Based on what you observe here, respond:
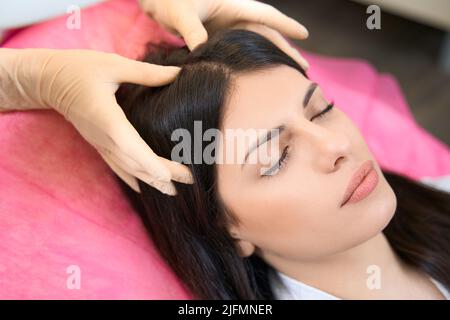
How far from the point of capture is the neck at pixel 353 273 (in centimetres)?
Result: 102

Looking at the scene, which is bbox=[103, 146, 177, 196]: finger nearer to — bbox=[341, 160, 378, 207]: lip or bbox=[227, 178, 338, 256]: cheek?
bbox=[227, 178, 338, 256]: cheek

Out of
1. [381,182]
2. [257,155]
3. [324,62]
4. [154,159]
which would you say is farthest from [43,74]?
[324,62]

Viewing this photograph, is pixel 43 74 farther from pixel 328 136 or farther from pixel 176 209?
pixel 328 136

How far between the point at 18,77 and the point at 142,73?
224mm

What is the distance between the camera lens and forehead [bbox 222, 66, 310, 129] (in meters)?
0.88

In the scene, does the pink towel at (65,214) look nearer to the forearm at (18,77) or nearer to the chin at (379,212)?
the forearm at (18,77)

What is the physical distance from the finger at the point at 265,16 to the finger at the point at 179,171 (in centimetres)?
35

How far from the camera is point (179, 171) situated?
2.92 feet

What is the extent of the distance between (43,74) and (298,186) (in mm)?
455

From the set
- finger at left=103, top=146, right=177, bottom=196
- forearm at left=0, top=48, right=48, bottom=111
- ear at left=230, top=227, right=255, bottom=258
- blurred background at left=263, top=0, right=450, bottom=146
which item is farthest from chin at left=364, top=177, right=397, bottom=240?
blurred background at left=263, top=0, right=450, bottom=146

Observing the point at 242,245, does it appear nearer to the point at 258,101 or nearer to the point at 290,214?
the point at 290,214

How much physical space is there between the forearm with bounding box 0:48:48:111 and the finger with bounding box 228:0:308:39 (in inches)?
15.0
